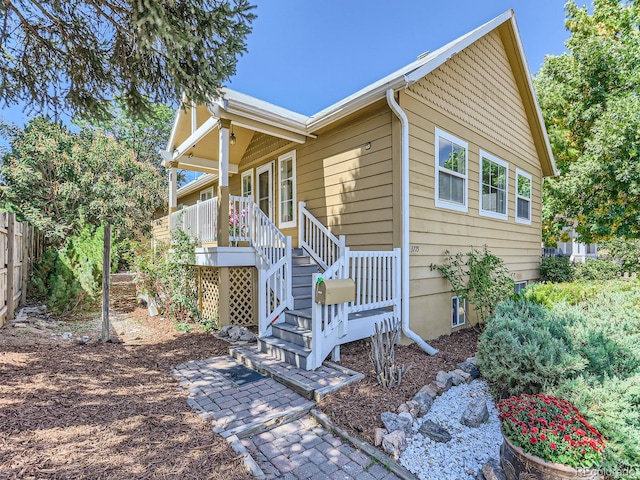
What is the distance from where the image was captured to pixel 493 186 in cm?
808

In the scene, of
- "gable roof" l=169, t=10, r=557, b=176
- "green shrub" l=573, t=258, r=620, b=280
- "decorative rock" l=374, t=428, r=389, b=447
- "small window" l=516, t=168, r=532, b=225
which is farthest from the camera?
"green shrub" l=573, t=258, r=620, b=280

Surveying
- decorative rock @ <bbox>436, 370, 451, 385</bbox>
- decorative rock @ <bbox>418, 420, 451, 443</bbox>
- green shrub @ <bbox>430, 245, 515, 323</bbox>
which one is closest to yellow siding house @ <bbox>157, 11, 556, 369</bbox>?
green shrub @ <bbox>430, 245, 515, 323</bbox>

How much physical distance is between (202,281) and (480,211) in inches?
259

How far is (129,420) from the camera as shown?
10.3 feet

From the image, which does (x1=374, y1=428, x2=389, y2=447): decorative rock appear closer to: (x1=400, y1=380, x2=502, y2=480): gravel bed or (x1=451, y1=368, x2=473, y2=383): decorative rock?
(x1=400, y1=380, x2=502, y2=480): gravel bed

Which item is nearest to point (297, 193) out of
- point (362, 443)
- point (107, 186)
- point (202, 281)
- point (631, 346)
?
point (202, 281)

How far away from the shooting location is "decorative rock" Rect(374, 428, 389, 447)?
2.96 m

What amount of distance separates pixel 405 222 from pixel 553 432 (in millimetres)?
3604

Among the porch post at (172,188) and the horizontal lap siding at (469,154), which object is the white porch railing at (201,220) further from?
the horizontal lap siding at (469,154)

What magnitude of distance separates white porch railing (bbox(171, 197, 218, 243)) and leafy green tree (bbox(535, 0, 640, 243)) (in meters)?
11.0

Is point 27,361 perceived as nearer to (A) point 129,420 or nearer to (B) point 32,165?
(A) point 129,420

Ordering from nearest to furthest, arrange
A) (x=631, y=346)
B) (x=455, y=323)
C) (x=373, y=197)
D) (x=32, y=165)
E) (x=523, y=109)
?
(x=631, y=346), (x=373, y=197), (x=455, y=323), (x=523, y=109), (x=32, y=165)

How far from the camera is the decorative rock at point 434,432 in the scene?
3038mm

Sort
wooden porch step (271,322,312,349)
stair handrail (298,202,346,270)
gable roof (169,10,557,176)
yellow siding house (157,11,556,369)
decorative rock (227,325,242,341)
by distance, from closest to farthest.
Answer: wooden porch step (271,322,312,349) → yellow siding house (157,11,556,369) → gable roof (169,10,557,176) → decorative rock (227,325,242,341) → stair handrail (298,202,346,270)
